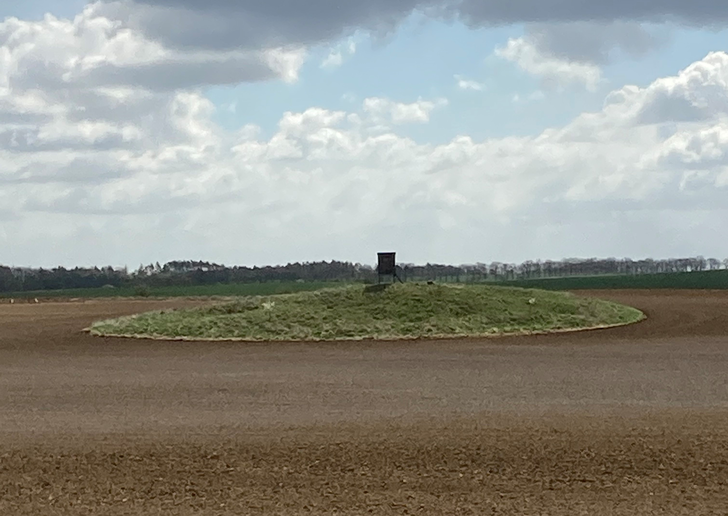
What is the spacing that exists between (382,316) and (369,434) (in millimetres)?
20588

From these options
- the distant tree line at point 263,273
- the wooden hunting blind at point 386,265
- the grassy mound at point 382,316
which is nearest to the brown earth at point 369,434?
the grassy mound at point 382,316

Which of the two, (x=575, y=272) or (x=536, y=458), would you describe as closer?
(x=536, y=458)

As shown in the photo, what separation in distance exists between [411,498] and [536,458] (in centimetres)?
203

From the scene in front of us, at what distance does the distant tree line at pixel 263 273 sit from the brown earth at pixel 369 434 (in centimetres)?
7709

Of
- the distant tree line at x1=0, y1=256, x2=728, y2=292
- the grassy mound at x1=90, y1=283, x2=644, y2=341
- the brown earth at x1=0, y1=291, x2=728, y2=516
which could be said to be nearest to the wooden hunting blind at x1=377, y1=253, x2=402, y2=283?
the grassy mound at x1=90, y1=283, x2=644, y2=341

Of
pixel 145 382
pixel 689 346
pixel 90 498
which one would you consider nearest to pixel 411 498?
pixel 90 498

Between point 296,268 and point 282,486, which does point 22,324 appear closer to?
point 282,486

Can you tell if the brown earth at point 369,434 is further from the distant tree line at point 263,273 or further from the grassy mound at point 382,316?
the distant tree line at point 263,273

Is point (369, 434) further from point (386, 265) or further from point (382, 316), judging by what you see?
point (386, 265)

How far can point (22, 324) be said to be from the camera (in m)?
39.1

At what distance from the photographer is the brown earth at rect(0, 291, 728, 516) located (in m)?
9.97

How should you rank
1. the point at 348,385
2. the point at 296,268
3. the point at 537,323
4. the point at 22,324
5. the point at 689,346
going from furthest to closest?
the point at 296,268 → the point at 22,324 → the point at 537,323 → the point at 689,346 → the point at 348,385

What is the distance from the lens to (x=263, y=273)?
127875mm

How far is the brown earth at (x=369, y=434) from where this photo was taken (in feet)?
32.7
